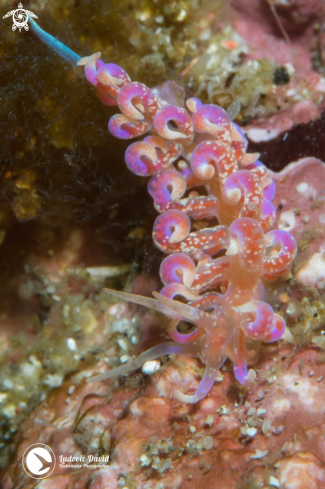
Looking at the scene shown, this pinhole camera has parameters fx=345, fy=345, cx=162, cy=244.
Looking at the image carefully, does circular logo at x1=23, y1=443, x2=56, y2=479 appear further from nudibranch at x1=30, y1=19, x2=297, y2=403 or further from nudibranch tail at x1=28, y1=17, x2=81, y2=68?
nudibranch tail at x1=28, y1=17, x2=81, y2=68

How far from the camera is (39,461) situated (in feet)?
8.16

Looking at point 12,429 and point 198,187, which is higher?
point 198,187

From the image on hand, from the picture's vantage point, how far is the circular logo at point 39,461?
235 cm

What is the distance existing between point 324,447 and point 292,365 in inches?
17.1

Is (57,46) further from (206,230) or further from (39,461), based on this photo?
(39,461)

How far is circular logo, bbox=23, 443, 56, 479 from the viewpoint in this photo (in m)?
2.35

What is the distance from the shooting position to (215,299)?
2.18m

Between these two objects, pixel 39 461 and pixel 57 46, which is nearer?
pixel 57 46

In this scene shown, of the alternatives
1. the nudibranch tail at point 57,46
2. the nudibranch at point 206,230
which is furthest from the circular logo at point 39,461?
the nudibranch tail at point 57,46

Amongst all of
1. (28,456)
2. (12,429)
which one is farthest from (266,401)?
(12,429)

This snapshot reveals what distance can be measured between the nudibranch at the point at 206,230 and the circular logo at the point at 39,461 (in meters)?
0.78

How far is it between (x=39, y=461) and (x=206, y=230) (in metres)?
2.05

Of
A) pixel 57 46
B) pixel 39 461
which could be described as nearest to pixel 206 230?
pixel 57 46

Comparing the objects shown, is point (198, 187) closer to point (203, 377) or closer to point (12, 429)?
point (203, 377)
